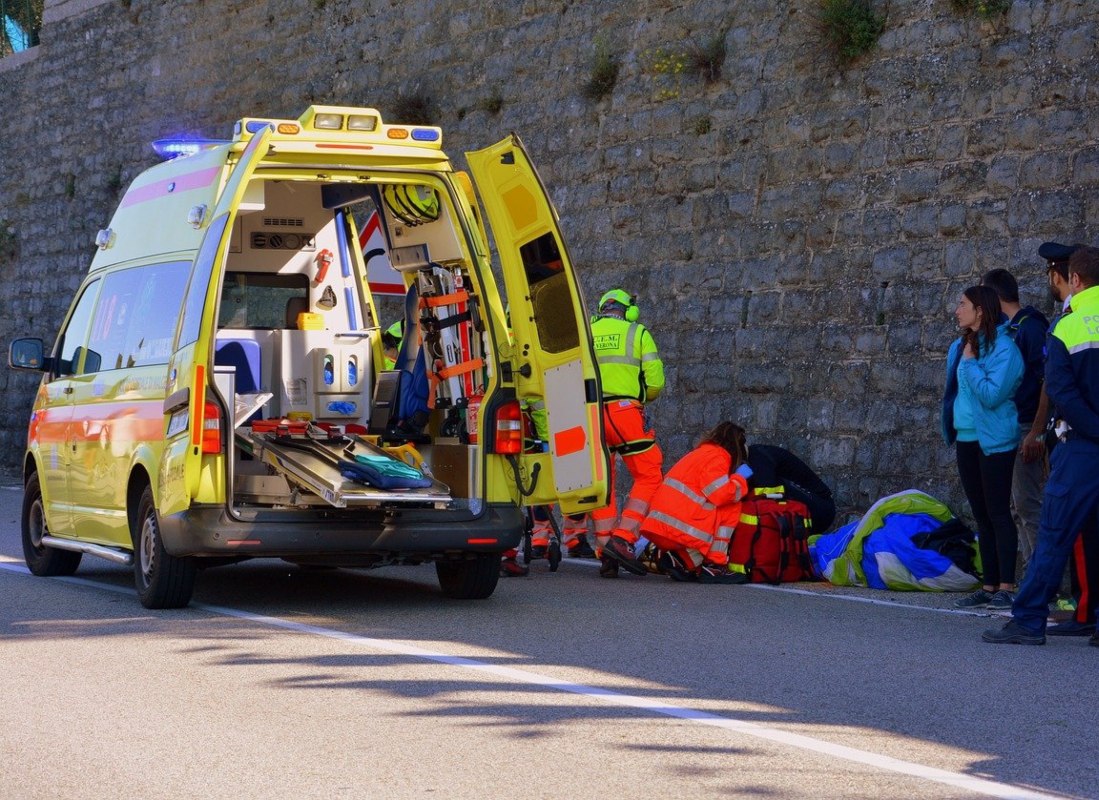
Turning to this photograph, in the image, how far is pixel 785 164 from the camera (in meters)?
12.8

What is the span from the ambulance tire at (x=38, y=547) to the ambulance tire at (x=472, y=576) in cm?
265

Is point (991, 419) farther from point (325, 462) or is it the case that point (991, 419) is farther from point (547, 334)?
point (325, 462)

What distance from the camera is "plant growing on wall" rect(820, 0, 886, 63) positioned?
12070 mm

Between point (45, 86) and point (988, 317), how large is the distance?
18522 mm

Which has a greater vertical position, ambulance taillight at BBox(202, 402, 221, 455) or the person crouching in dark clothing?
ambulance taillight at BBox(202, 402, 221, 455)

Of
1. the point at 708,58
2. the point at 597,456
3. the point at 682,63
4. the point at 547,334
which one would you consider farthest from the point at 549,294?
the point at 682,63

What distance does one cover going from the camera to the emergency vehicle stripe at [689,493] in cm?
1051

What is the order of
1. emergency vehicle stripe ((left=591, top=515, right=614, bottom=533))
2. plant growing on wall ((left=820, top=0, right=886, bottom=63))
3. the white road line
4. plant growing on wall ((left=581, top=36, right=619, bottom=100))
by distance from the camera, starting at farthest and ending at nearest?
plant growing on wall ((left=581, top=36, right=619, bottom=100)), plant growing on wall ((left=820, top=0, right=886, bottom=63)), emergency vehicle stripe ((left=591, top=515, right=614, bottom=533)), the white road line

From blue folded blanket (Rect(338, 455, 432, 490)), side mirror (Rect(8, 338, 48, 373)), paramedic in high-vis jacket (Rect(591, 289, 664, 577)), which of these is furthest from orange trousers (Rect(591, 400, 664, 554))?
side mirror (Rect(8, 338, 48, 373))

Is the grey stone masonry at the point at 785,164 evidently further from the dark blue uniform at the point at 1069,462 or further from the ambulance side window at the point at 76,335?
the ambulance side window at the point at 76,335

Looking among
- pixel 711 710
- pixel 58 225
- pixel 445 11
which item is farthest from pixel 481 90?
pixel 711 710

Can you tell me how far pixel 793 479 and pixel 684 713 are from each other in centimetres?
636

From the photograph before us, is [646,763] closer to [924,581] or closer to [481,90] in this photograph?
[924,581]

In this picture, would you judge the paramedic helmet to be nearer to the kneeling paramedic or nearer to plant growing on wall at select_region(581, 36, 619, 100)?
the kneeling paramedic
